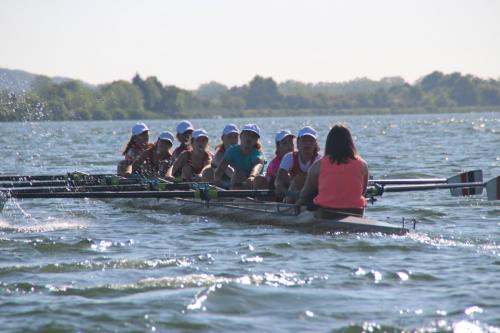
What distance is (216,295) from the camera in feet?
30.7

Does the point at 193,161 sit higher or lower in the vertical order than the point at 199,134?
lower

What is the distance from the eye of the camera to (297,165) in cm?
1386

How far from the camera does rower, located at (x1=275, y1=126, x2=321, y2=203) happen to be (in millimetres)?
13641

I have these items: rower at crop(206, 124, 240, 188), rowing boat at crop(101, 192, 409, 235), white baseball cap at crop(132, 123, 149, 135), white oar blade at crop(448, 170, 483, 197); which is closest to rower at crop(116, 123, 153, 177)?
white baseball cap at crop(132, 123, 149, 135)

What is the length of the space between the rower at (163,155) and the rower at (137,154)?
15 centimetres

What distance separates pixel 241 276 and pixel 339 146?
2.90 meters

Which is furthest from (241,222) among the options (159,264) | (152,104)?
(152,104)

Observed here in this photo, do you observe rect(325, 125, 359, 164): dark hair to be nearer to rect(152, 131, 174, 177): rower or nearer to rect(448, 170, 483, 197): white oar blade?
rect(448, 170, 483, 197): white oar blade

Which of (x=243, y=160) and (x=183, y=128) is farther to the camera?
(x=183, y=128)

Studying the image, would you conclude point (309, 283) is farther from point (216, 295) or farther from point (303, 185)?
point (303, 185)

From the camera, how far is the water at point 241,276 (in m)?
8.52

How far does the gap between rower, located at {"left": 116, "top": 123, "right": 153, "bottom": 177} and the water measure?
3.11 metres

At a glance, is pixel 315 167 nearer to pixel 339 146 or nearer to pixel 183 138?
pixel 339 146

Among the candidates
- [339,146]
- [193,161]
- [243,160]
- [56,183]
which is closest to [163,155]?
[193,161]
